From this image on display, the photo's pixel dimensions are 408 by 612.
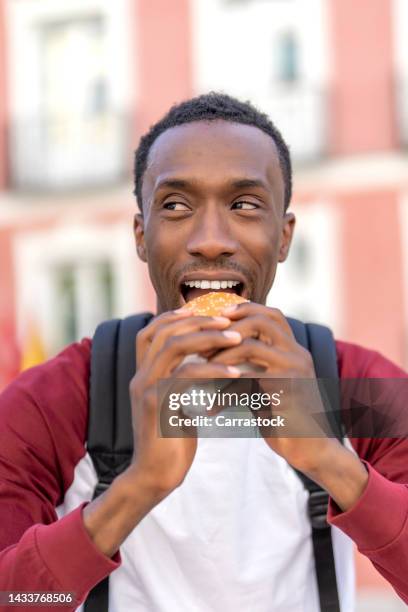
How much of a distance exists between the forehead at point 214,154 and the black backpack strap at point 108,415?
0.36 m

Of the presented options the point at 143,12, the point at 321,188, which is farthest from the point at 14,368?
the point at 143,12

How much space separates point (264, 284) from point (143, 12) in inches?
502

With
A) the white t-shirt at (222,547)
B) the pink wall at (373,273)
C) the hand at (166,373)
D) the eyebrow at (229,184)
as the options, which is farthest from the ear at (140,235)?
the pink wall at (373,273)

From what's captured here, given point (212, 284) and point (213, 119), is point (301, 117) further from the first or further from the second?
point (212, 284)

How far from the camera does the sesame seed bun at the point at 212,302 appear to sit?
1.94 m

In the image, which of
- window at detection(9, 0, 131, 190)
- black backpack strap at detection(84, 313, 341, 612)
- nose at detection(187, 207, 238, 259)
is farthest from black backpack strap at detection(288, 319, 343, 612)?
window at detection(9, 0, 131, 190)

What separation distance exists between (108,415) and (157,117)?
12723 millimetres

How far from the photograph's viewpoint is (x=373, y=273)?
13.0m

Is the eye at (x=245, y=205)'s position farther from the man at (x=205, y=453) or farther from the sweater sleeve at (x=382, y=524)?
the sweater sleeve at (x=382, y=524)

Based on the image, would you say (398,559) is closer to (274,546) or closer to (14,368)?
(274,546)

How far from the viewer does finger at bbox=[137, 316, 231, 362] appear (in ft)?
5.33

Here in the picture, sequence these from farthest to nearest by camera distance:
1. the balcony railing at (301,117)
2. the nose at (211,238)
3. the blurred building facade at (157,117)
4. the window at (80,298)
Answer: the window at (80,298)
the balcony railing at (301,117)
the blurred building facade at (157,117)
the nose at (211,238)

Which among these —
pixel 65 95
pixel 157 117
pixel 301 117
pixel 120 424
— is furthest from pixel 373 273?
pixel 120 424

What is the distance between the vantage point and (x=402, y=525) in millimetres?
1758
